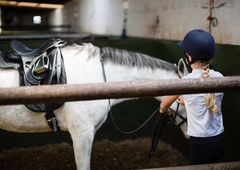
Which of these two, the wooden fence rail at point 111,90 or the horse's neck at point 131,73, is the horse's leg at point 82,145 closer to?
the horse's neck at point 131,73

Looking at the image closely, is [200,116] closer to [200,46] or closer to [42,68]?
[200,46]

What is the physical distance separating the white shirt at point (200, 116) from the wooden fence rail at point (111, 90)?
378 mm

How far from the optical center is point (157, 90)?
1279 millimetres

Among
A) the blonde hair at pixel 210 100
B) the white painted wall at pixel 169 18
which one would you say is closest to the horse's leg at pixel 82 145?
the blonde hair at pixel 210 100

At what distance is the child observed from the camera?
1705mm

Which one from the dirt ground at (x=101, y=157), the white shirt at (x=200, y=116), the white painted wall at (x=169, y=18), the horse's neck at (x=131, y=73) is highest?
the white painted wall at (x=169, y=18)

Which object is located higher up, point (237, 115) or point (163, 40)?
point (163, 40)

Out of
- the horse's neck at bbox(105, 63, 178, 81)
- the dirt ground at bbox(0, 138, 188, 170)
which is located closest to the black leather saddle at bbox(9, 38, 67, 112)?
the horse's neck at bbox(105, 63, 178, 81)

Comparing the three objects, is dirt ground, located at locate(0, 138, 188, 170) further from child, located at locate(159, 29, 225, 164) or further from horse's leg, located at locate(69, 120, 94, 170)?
child, located at locate(159, 29, 225, 164)

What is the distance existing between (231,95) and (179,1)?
1.40m

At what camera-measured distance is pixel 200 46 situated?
5.54ft

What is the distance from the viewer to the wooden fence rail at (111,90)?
3.90ft

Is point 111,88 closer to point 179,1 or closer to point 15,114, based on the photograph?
point 15,114

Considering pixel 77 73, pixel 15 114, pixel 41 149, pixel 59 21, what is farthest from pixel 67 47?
pixel 59 21
